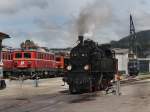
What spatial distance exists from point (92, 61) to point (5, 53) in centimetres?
2553

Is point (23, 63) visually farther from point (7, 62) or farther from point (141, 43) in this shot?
point (141, 43)

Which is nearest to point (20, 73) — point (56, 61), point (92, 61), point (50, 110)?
point (56, 61)

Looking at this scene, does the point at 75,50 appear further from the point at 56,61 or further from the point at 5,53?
the point at 56,61

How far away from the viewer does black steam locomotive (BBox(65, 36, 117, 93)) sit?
29.2 meters

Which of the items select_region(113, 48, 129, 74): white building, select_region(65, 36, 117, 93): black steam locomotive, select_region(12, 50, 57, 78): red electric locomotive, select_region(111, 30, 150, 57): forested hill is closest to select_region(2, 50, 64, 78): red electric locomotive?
select_region(12, 50, 57, 78): red electric locomotive

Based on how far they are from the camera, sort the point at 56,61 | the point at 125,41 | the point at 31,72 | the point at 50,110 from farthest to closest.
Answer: the point at 125,41, the point at 56,61, the point at 31,72, the point at 50,110

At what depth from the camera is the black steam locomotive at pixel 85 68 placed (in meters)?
29.2

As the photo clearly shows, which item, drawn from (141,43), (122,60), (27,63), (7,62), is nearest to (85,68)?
(27,63)

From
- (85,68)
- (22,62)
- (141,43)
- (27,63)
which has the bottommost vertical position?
(85,68)

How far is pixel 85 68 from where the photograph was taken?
1173 inches

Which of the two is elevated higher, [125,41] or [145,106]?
[125,41]

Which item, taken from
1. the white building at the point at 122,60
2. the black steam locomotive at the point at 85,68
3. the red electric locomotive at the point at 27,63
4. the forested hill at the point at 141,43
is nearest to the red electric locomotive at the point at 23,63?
the red electric locomotive at the point at 27,63

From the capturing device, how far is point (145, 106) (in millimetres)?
19328

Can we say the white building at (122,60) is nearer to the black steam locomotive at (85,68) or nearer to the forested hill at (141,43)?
the forested hill at (141,43)
